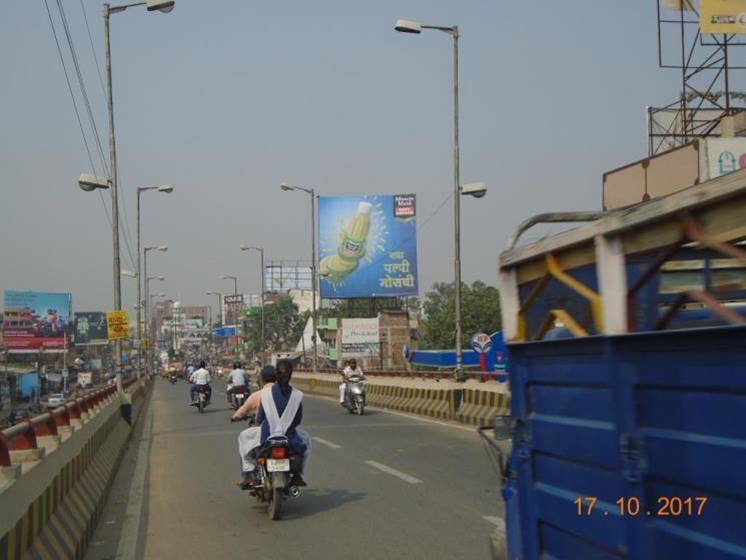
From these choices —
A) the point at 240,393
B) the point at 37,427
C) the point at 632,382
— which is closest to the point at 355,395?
the point at 240,393

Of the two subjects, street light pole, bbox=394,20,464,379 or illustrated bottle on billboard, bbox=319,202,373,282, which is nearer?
street light pole, bbox=394,20,464,379

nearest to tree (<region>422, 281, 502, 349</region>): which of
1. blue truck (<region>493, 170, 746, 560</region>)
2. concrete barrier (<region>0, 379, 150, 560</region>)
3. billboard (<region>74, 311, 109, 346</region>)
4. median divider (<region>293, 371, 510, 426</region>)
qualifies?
billboard (<region>74, 311, 109, 346</region>)

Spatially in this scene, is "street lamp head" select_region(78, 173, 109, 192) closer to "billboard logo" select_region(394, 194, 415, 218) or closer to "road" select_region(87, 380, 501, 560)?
"road" select_region(87, 380, 501, 560)

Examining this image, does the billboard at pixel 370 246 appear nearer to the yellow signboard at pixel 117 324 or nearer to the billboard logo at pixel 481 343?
the billboard logo at pixel 481 343

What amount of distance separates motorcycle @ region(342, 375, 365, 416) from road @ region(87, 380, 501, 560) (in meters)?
7.26

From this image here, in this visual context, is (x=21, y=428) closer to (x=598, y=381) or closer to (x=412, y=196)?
(x=598, y=381)

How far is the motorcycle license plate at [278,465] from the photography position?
8.79 m

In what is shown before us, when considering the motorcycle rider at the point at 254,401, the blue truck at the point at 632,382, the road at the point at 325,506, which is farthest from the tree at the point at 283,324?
the blue truck at the point at 632,382

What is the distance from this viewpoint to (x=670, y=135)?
101ft

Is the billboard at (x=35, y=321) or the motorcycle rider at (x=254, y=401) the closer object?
the motorcycle rider at (x=254, y=401)

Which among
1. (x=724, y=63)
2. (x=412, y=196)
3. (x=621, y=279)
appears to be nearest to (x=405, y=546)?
(x=621, y=279)

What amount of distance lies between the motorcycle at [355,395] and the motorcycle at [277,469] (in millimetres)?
15064

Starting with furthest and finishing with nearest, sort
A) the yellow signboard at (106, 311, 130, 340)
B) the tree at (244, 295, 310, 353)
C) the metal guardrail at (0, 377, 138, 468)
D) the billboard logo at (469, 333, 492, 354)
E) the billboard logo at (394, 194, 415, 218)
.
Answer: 1. the tree at (244, 295, 310, 353)
2. the billboard logo at (394, 194, 415, 218)
3. the billboard logo at (469, 333, 492, 354)
4. the yellow signboard at (106, 311, 130, 340)
5. the metal guardrail at (0, 377, 138, 468)

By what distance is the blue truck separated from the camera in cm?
276
